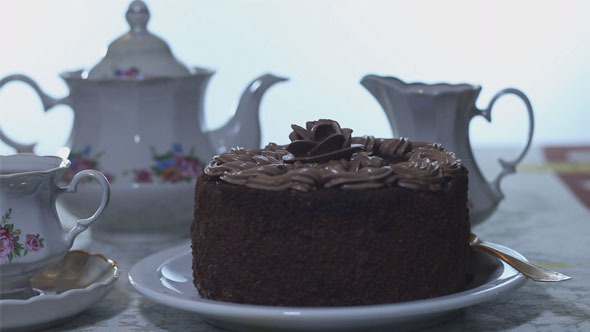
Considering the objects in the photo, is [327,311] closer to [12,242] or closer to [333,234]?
[333,234]

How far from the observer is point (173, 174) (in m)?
1.54

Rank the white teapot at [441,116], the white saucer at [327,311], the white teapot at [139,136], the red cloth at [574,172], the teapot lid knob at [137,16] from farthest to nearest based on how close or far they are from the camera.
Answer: the red cloth at [574,172]
the teapot lid knob at [137,16]
the white teapot at [139,136]
the white teapot at [441,116]
the white saucer at [327,311]

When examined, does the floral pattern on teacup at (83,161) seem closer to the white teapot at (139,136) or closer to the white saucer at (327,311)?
the white teapot at (139,136)

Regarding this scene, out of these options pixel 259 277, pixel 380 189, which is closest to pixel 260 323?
pixel 259 277

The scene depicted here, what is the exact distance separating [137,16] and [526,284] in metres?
0.95

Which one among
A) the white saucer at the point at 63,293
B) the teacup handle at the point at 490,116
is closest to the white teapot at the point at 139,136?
the white saucer at the point at 63,293

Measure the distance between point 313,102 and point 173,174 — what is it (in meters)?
3.56

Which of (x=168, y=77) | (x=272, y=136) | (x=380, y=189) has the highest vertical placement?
(x=168, y=77)

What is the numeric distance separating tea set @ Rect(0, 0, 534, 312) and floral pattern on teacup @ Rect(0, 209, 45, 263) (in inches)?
11.3

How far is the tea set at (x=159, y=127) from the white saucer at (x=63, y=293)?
0.18m

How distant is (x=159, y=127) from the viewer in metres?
1.58

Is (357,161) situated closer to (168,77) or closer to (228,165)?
(228,165)

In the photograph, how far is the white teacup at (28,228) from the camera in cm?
105

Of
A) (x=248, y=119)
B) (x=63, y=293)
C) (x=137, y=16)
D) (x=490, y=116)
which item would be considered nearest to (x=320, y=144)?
(x=63, y=293)
